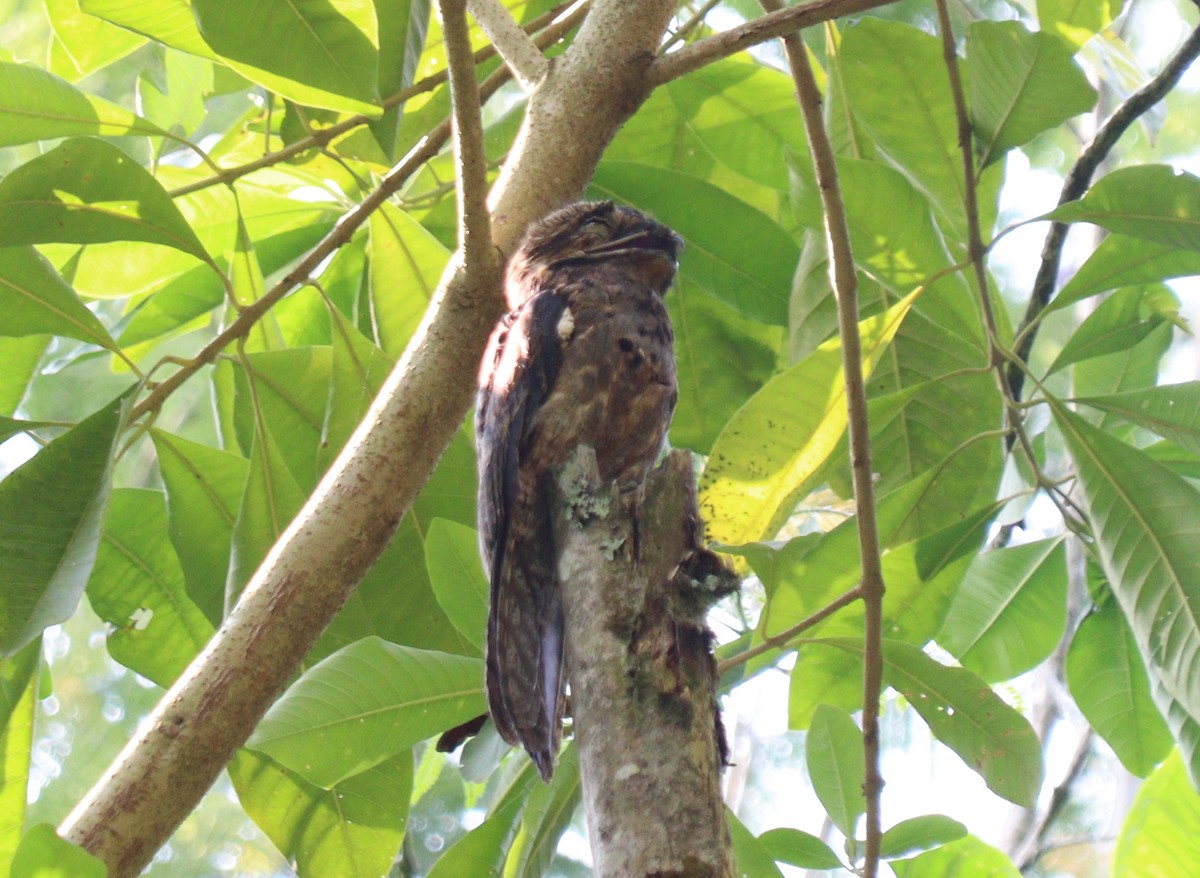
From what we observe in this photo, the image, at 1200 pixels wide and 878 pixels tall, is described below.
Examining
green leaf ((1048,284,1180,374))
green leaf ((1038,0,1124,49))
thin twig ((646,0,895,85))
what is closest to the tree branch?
thin twig ((646,0,895,85))

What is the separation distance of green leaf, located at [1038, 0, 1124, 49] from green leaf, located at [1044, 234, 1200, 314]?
0.41m

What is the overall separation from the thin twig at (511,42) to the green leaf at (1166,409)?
1284 mm

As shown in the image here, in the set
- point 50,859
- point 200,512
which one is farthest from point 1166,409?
point 50,859

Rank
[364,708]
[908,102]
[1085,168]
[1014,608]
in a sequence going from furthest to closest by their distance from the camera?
[1085,168], [1014,608], [908,102], [364,708]

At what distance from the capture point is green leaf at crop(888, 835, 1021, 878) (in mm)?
2291

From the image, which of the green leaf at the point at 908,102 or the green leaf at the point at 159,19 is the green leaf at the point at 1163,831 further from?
the green leaf at the point at 159,19

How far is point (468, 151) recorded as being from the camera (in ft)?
5.53

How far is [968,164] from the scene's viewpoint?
217 cm

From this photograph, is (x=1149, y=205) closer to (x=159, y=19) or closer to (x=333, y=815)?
(x=159, y=19)

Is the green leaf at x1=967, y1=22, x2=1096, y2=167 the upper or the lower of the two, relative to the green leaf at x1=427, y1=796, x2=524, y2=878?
upper

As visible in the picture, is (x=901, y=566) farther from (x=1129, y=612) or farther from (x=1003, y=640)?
(x=1003, y=640)

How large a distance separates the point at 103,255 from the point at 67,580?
1423 mm

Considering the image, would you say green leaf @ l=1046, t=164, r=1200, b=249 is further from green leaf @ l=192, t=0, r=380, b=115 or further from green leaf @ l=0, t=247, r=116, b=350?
green leaf @ l=0, t=247, r=116, b=350

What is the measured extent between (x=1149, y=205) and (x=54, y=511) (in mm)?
1983
